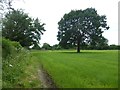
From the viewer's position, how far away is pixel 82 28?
74.1 meters

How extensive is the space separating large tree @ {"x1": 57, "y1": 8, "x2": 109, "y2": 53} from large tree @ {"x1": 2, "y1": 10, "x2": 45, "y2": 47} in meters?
7.05

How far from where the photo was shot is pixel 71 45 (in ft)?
254

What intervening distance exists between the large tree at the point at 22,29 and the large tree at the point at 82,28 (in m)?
7.05

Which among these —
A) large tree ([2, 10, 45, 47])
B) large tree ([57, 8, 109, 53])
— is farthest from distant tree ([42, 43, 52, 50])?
large tree ([57, 8, 109, 53])

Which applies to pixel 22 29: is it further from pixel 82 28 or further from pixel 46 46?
pixel 46 46

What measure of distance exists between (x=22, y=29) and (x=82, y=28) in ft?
46.4

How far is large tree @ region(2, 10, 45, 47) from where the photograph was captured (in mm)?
64250

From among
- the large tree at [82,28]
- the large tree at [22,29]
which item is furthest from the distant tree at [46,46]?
the large tree at [82,28]

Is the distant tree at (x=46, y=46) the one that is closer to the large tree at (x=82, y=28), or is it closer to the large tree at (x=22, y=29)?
the large tree at (x=22, y=29)

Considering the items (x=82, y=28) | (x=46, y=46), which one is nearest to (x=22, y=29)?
(x=82, y=28)

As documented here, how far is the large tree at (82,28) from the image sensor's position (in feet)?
243

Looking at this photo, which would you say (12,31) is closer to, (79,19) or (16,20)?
(16,20)

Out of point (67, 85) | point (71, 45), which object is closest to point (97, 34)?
point (71, 45)

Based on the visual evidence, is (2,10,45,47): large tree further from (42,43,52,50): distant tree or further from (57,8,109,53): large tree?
(42,43,52,50): distant tree
